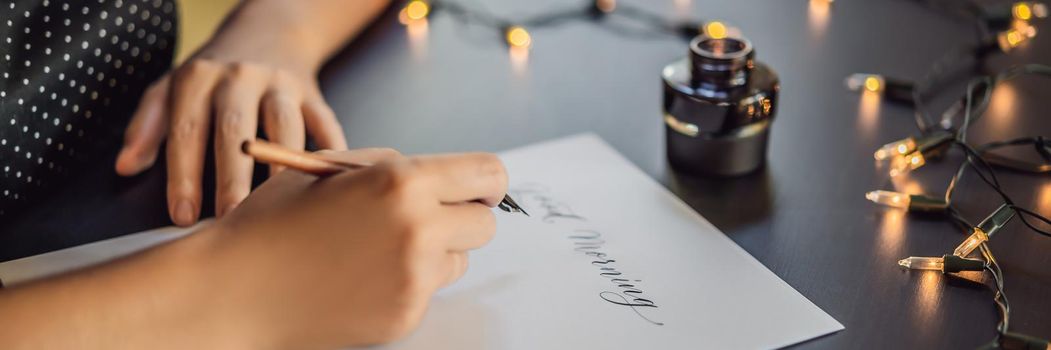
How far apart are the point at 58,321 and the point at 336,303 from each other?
0.15 meters

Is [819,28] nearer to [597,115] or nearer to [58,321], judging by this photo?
[597,115]

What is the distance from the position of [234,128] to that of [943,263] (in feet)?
1.68

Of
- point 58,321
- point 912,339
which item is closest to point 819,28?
point 912,339

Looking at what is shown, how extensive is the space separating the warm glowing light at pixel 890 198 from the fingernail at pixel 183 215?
0.48 m

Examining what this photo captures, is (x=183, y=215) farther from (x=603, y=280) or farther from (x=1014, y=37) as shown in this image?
(x=1014, y=37)

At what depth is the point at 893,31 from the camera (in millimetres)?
909

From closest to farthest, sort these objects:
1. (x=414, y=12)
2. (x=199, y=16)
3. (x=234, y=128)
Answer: (x=234, y=128)
(x=414, y=12)
(x=199, y=16)

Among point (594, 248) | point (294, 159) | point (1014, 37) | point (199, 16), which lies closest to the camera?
point (294, 159)

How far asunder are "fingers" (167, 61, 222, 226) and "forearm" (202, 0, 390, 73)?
7 centimetres

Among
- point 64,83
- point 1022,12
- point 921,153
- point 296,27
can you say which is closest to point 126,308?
point 64,83

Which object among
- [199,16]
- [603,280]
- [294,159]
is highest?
[294,159]

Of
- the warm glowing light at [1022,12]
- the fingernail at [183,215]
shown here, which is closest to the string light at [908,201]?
the warm glowing light at [1022,12]

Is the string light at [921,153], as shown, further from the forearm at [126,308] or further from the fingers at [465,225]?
the forearm at [126,308]

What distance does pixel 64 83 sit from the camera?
0.76m
